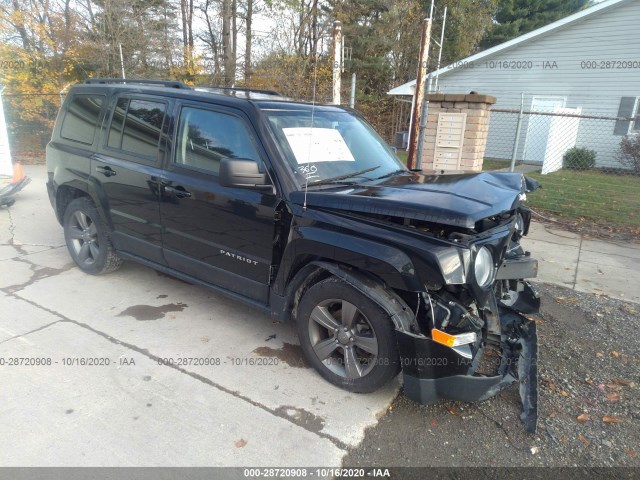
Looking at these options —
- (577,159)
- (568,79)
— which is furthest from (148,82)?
Result: (568,79)

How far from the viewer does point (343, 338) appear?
113 inches

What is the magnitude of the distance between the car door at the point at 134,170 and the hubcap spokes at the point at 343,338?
5.82 feet

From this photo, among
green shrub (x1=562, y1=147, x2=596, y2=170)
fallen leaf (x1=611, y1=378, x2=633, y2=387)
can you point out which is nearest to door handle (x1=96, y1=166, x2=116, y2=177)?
fallen leaf (x1=611, y1=378, x2=633, y2=387)

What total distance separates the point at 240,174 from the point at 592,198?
884 centimetres

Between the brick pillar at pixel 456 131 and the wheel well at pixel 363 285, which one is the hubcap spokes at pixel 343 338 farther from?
the brick pillar at pixel 456 131

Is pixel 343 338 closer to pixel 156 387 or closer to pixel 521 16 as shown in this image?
pixel 156 387

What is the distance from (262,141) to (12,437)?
2.37 metres

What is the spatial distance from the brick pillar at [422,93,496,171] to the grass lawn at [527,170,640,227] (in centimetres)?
230

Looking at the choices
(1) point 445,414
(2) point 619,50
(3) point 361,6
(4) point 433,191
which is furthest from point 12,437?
(3) point 361,6

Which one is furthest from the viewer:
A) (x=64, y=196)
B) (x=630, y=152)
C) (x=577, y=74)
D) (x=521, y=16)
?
(x=521, y=16)

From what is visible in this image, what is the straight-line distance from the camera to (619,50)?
14.5 meters

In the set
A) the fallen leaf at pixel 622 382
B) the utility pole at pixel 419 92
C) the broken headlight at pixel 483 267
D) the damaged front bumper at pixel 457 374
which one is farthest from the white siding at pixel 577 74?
the broken headlight at pixel 483 267

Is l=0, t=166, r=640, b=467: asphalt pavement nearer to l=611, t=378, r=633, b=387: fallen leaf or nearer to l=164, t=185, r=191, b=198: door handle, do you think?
l=164, t=185, r=191, b=198: door handle

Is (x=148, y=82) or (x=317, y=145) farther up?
(x=148, y=82)
